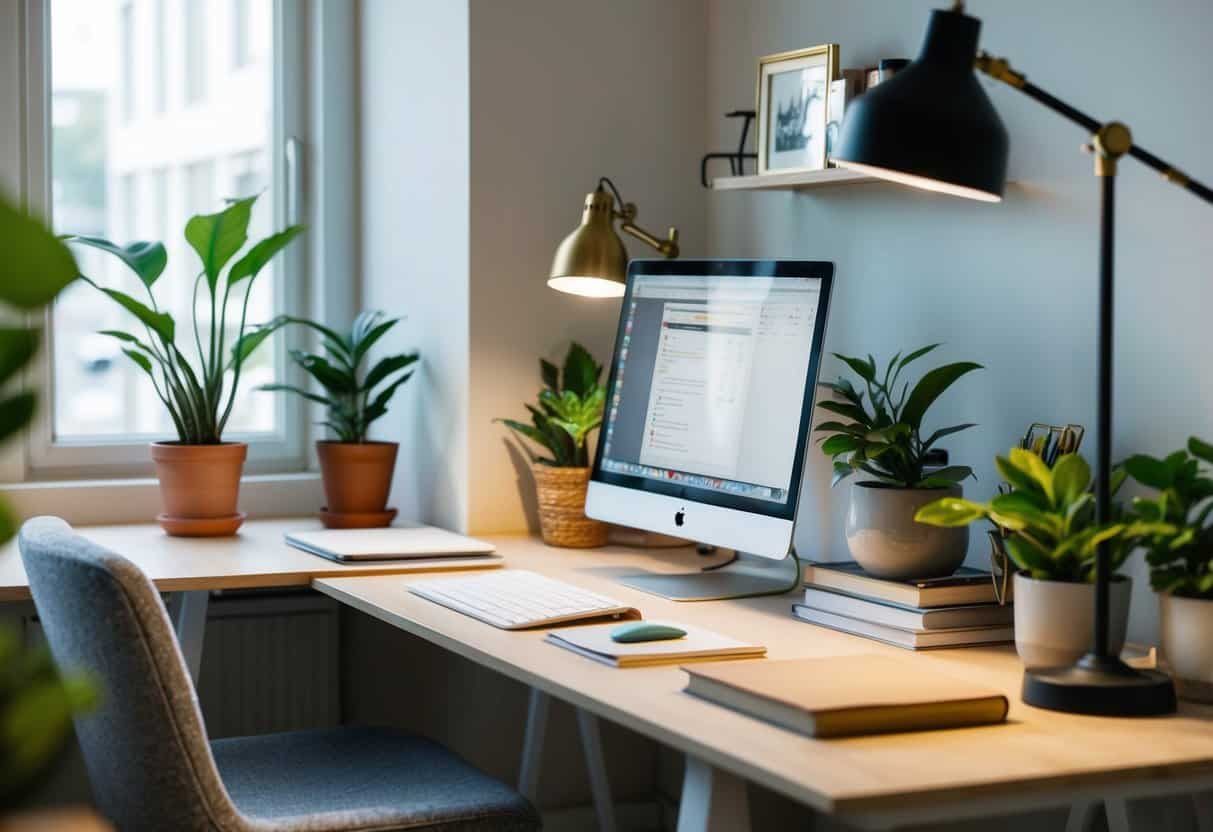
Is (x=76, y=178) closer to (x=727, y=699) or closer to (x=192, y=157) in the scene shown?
(x=192, y=157)

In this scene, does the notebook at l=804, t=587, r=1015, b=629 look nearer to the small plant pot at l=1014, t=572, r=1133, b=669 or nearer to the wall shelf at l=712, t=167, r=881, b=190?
the small plant pot at l=1014, t=572, r=1133, b=669

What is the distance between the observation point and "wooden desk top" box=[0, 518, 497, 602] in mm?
2059

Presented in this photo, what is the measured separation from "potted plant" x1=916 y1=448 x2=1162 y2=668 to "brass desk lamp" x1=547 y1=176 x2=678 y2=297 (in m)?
0.87

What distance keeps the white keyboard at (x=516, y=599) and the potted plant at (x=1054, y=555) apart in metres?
0.47

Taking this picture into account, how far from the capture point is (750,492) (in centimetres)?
195

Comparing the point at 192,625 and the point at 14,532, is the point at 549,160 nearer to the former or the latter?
the point at 192,625

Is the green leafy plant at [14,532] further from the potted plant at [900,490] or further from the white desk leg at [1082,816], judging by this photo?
the white desk leg at [1082,816]

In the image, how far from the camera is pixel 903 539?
5.72 feet

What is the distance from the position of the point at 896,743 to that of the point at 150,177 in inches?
83.8

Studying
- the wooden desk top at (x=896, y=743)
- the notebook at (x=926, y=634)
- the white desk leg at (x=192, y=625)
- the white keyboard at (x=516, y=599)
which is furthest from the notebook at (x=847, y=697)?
the white desk leg at (x=192, y=625)

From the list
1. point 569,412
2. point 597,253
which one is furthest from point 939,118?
point 569,412

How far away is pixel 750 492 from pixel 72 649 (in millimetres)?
880

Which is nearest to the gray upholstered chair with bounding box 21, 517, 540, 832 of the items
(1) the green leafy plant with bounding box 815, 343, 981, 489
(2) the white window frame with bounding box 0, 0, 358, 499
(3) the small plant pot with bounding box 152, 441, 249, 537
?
(1) the green leafy plant with bounding box 815, 343, 981, 489

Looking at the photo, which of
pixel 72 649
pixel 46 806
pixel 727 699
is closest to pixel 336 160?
pixel 46 806
